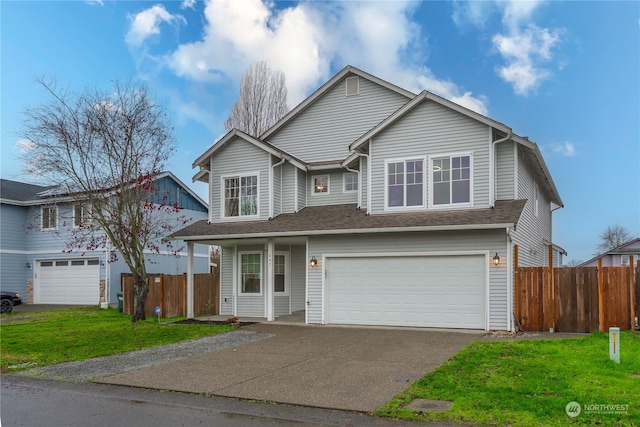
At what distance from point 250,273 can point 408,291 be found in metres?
6.19

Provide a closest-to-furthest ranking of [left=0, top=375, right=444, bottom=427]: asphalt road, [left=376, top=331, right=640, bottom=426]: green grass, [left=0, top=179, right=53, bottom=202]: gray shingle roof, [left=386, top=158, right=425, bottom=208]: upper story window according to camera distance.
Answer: [left=376, top=331, right=640, bottom=426]: green grass, [left=0, top=375, right=444, bottom=427]: asphalt road, [left=386, top=158, right=425, bottom=208]: upper story window, [left=0, top=179, right=53, bottom=202]: gray shingle roof

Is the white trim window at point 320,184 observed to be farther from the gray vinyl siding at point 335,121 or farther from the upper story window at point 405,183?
the upper story window at point 405,183

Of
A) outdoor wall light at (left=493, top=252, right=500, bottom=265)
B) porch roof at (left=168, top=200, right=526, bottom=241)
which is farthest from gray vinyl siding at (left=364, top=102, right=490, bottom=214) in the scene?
outdoor wall light at (left=493, top=252, right=500, bottom=265)

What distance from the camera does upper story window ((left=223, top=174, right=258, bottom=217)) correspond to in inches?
708

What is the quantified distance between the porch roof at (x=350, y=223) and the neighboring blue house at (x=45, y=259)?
9.32 meters

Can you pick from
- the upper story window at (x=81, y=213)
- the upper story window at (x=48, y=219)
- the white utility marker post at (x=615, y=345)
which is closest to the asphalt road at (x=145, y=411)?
the white utility marker post at (x=615, y=345)

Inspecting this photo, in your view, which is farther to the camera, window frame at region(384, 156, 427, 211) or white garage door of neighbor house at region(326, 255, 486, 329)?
window frame at region(384, 156, 427, 211)

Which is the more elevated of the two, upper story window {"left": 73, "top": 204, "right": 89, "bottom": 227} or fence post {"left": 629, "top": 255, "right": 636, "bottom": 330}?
upper story window {"left": 73, "top": 204, "right": 89, "bottom": 227}

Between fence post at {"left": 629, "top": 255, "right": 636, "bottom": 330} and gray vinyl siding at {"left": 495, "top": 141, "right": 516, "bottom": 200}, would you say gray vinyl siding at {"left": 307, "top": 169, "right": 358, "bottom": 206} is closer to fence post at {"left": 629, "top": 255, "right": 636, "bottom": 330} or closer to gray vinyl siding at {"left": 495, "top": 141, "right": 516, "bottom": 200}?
gray vinyl siding at {"left": 495, "top": 141, "right": 516, "bottom": 200}

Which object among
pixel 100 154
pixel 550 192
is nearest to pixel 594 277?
pixel 550 192

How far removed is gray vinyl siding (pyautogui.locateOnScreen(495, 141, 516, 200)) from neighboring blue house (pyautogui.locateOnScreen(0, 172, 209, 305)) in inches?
671

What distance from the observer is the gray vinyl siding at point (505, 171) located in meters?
14.6

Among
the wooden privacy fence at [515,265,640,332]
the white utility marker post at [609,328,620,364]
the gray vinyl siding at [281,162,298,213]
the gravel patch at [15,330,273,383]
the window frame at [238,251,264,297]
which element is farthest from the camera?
the gray vinyl siding at [281,162,298,213]

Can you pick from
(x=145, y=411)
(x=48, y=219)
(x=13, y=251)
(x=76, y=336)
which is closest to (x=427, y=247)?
(x=145, y=411)
